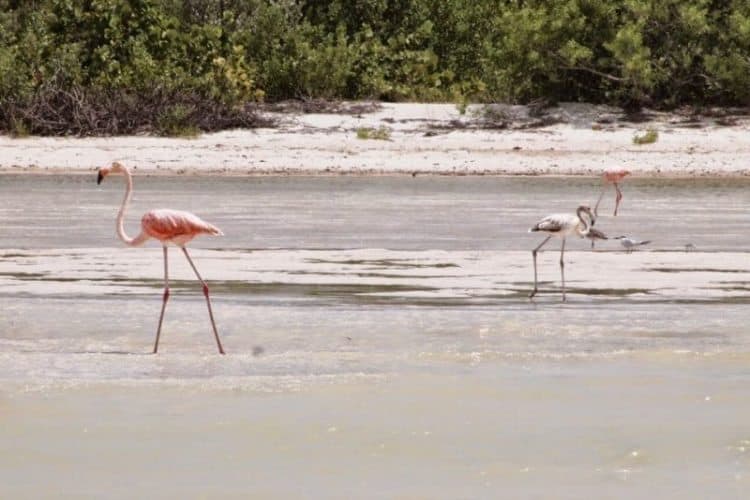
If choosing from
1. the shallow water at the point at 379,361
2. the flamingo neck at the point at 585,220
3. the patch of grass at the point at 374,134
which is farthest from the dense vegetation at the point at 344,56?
the flamingo neck at the point at 585,220

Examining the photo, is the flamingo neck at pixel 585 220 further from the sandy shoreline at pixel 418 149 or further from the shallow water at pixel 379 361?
the sandy shoreline at pixel 418 149

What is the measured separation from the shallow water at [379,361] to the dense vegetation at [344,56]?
8122mm

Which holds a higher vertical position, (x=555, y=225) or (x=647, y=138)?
(x=555, y=225)

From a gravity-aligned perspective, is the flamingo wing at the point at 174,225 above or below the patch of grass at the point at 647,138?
above

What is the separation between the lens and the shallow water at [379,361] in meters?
7.38

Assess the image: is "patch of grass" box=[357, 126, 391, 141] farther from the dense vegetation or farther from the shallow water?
the shallow water

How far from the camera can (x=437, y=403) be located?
893 centimetres

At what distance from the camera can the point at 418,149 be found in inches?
1049

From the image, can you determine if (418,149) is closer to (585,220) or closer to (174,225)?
(585,220)

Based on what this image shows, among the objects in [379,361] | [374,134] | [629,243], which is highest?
[379,361]

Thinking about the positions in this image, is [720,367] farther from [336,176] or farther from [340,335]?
[336,176]

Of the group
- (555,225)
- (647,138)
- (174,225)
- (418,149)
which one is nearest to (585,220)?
(555,225)

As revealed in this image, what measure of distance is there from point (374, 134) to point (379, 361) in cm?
1687

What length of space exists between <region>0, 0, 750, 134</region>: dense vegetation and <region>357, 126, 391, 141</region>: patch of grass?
5.03 feet
